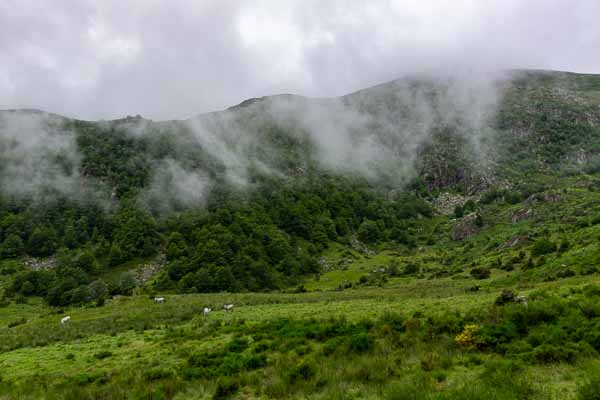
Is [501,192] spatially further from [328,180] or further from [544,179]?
[328,180]

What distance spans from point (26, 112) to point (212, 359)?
9309 inches

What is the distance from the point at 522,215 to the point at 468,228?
15.7m

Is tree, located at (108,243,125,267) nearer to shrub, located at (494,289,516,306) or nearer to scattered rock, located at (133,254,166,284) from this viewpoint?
scattered rock, located at (133,254,166,284)

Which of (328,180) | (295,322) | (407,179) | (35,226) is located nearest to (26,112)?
(35,226)

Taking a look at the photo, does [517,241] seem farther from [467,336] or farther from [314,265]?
[467,336]

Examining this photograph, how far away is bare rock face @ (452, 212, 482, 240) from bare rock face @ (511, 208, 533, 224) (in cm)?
952

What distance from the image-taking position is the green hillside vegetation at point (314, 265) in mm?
12977

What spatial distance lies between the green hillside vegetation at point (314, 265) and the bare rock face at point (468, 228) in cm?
61

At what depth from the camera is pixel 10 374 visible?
20062 millimetres

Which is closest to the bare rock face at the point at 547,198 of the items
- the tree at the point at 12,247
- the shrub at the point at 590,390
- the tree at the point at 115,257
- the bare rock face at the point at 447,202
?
the bare rock face at the point at 447,202

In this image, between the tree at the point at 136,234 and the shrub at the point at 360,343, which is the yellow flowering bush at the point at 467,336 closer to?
the shrub at the point at 360,343

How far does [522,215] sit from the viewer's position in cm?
9106

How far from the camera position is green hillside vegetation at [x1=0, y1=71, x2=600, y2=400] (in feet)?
42.6

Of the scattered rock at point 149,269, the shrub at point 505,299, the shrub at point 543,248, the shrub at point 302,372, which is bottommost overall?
the scattered rock at point 149,269
